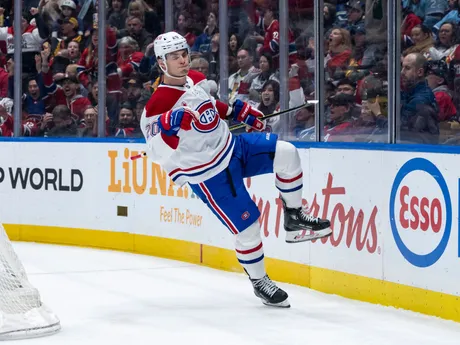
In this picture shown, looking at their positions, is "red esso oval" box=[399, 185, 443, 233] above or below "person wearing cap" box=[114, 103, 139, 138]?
below

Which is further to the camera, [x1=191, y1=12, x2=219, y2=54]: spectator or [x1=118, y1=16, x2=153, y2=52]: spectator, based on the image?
[x1=118, y1=16, x2=153, y2=52]: spectator

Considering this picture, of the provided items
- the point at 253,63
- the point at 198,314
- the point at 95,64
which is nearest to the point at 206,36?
the point at 253,63


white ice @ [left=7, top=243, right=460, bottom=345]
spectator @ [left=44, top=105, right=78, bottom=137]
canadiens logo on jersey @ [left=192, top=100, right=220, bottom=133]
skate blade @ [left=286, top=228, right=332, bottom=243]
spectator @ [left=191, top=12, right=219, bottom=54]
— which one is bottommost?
white ice @ [left=7, top=243, right=460, bottom=345]

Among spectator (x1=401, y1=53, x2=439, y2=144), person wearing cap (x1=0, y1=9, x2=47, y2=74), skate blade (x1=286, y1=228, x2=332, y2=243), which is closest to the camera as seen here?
skate blade (x1=286, y1=228, x2=332, y2=243)

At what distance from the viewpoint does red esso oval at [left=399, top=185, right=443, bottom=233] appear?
468 cm

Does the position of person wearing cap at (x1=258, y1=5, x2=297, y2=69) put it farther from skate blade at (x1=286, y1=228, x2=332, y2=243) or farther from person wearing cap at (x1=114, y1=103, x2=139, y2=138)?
skate blade at (x1=286, y1=228, x2=332, y2=243)

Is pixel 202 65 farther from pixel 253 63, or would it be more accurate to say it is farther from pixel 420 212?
pixel 420 212

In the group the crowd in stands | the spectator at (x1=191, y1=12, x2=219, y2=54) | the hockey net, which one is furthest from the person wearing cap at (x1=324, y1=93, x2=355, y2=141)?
the hockey net

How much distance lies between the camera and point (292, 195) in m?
4.99

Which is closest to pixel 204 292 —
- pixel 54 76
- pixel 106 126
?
pixel 106 126

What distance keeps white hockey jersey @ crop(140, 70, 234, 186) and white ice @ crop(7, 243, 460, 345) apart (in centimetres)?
71

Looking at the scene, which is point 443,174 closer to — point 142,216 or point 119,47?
point 142,216

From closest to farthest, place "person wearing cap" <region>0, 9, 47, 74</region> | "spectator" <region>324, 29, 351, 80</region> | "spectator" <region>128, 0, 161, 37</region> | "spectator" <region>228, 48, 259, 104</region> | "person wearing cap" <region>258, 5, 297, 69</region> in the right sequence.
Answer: "spectator" <region>324, 29, 351, 80</region> → "person wearing cap" <region>258, 5, 297, 69</region> → "spectator" <region>228, 48, 259, 104</region> → "spectator" <region>128, 0, 161, 37</region> → "person wearing cap" <region>0, 9, 47, 74</region>

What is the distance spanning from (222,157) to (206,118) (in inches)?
8.2
